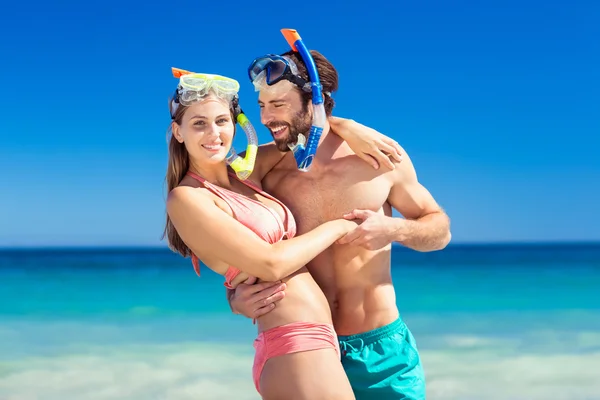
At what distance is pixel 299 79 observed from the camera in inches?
132

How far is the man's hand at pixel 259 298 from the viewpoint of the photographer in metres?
2.97

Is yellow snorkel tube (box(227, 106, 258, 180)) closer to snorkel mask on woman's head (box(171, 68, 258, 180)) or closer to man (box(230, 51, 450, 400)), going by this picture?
snorkel mask on woman's head (box(171, 68, 258, 180))

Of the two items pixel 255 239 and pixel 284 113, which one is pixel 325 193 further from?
pixel 255 239

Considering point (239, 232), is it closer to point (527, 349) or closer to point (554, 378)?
point (554, 378)

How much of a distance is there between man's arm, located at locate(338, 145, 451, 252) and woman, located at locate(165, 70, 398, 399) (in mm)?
99

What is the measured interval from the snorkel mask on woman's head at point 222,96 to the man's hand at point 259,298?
523 millimetres

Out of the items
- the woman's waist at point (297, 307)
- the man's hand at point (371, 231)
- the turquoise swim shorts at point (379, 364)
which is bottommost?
the turquoise swim shorts at point (379, 364)

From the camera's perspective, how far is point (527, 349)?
11.1m

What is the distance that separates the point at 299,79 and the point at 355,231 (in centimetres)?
72

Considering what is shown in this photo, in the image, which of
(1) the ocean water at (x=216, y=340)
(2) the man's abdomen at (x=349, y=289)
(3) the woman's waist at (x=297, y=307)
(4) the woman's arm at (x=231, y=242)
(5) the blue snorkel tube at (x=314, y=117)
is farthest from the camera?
(1) the ocean water at (x=216, y=340)

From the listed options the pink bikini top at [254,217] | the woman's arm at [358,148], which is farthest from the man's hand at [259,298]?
the woman's arm at [358,148]

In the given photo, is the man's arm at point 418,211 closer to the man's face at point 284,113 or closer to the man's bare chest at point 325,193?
the man's bare chest at point 325,193

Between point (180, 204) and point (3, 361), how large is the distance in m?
8.74

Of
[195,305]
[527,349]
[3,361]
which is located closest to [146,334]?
[3,361]
